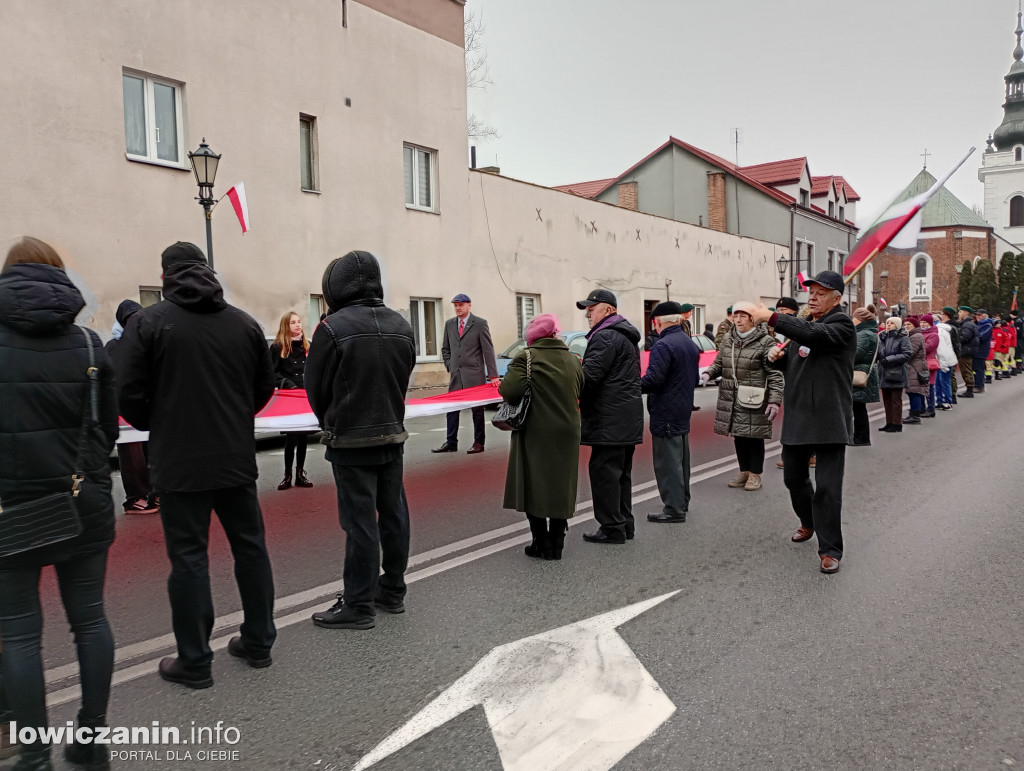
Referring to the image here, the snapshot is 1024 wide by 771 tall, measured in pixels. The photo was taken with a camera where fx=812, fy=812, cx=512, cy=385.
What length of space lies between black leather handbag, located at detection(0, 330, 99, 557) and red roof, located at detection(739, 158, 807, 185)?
41215 mm

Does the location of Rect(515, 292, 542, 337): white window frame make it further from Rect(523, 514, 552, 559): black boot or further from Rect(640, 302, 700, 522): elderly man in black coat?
Rect(523, 514, 552, 559): black boot

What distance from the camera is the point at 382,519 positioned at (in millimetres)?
4664

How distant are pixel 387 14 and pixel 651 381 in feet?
A: 47.5

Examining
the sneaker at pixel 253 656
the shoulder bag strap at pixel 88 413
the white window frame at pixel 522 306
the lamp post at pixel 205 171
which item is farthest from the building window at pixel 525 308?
the shoulder bag strap at pixel 88 413

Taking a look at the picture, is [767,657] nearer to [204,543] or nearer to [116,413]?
[204,543]

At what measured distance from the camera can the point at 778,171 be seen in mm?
41125

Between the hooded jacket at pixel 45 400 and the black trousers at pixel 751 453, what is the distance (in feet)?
21.3

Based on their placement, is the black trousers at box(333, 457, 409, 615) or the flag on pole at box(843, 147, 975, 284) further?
the flag on pole at box(843, 147, 975, 284)

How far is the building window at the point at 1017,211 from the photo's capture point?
299 feet

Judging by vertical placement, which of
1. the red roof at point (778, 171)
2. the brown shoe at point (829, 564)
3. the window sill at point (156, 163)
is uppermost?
the red roof at point (778, 171)

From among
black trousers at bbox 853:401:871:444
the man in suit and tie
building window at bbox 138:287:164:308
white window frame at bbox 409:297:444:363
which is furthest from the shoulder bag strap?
white window frame at bbox 409:297:444:363

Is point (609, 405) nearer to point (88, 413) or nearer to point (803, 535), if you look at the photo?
point (803, 535)

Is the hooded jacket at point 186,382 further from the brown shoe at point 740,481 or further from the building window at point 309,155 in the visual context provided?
the building window at point 309,155

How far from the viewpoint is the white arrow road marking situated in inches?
124
